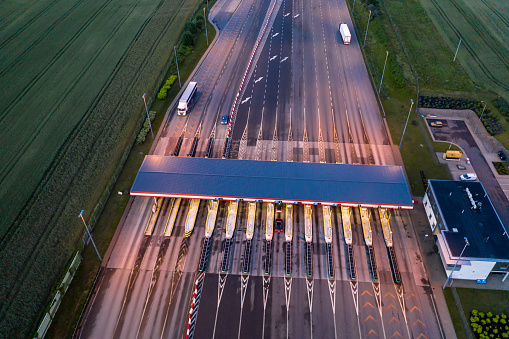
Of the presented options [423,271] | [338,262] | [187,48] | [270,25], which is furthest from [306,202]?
[270,25]

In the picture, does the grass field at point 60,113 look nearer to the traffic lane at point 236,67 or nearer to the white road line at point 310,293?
the traffic lane at point 236,67

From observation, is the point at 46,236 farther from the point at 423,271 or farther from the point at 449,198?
the point at 449,198

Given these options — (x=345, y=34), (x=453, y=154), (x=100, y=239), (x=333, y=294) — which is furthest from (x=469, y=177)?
(x=100, y=239)

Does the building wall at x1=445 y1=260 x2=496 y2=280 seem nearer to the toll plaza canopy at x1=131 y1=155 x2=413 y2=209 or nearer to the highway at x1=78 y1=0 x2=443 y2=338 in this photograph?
the highway at x1=78 y1=0 x2=443 y2=338

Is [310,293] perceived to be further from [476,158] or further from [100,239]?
[476,158]

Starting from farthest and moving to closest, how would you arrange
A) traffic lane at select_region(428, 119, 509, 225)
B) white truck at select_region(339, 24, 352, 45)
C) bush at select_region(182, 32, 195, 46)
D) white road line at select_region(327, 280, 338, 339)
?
1. white truck at select_region(339, 24, 352, 45)
2. bush at select_region(182, 32, 195, 46)
3. traffic lane at select_region(428, 119, 509, 225)
4. white road line at select_region(327, 280, 338, 339)

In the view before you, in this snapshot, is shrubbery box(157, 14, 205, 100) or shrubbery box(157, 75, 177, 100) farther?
shrubbery box(157, 14, 205, 100)

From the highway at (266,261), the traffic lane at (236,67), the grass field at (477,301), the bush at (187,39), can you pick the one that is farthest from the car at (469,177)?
the bush at (187,39)

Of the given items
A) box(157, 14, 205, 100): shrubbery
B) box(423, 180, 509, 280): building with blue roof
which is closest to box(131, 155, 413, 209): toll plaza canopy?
box(423, 180, 509, 280): building with blue roof
